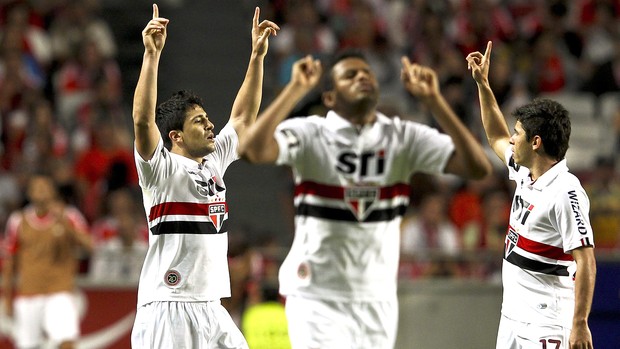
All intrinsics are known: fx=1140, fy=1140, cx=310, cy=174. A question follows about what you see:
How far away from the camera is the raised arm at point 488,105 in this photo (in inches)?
254

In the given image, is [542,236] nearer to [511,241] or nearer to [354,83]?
[511,241]

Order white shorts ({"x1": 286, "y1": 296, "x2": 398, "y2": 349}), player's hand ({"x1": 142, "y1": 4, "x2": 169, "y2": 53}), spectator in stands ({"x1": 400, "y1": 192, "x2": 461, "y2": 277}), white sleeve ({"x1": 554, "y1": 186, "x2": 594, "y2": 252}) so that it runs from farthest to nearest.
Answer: spectator in stands ({"x1": 400, "y1": 192, "x2": 461, "y2": 277})
white shorts ({"x1": 286, "y1": 296, "x2": 398, "y2": 349})
player's hand ({"x1": 142, "y1": 4, "x2": 169, "y2": 53})
white sleeve ({"x1": 554, "y1": 186, "x2": 594, "y2": 252})

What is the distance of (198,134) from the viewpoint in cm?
606

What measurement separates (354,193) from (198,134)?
116 centimetres

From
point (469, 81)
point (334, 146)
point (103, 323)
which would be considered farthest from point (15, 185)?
point (334, 146)

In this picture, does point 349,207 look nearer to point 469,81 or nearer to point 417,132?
point 417,132

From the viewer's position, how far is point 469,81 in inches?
557

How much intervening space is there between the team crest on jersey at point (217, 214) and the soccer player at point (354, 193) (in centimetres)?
57

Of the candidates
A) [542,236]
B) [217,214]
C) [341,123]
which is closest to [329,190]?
[341,123]

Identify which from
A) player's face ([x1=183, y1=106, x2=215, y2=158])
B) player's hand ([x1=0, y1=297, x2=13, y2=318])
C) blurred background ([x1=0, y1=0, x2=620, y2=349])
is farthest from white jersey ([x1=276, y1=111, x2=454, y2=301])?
player's hand ([x1=0, y1=297, x2=13, y2=318])

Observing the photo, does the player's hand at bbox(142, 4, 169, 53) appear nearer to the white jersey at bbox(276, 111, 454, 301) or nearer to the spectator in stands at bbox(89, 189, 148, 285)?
the white jersey at bbox(276, 111, 454, 301)

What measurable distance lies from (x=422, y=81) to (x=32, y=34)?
880 cm

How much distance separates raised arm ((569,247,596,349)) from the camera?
532cm

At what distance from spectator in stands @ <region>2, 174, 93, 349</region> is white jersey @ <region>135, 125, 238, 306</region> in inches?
197
